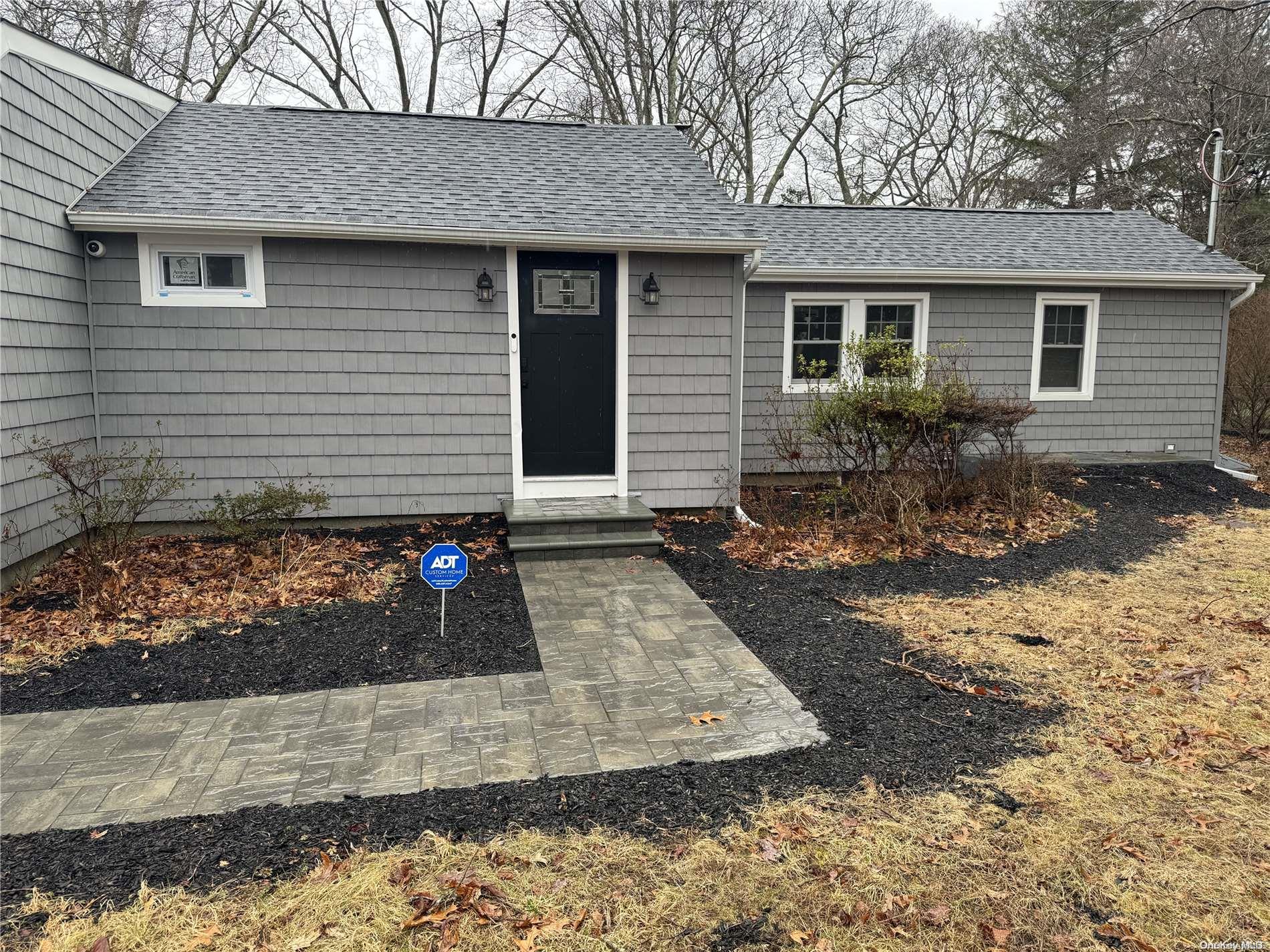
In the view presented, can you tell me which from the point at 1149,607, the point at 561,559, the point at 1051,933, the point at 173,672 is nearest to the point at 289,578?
the point at 173,672

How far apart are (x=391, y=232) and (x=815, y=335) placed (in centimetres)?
499

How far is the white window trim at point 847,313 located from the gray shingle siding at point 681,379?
6.17 feet

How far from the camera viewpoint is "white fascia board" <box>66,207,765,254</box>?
20.4ft

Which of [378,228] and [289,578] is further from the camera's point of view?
[378,228]

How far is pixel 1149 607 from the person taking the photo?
5121mm

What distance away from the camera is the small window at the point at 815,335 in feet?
30.7

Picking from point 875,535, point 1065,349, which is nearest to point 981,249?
point 1065,349

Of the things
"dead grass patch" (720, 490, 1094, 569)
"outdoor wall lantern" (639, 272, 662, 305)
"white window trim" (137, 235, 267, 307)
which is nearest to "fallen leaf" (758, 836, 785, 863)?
"dead grass patch" (720, 490, 1094, 569)

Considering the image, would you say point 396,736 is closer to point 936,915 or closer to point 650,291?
point 936,915

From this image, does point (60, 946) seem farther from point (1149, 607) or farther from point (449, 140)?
point (449, 140)

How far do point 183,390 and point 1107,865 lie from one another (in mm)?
7006

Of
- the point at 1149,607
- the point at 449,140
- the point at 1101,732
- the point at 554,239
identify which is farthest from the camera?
the point at 449,140

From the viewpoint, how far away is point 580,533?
6.63 m

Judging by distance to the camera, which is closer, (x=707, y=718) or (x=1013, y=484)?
(x=707, y=718)
